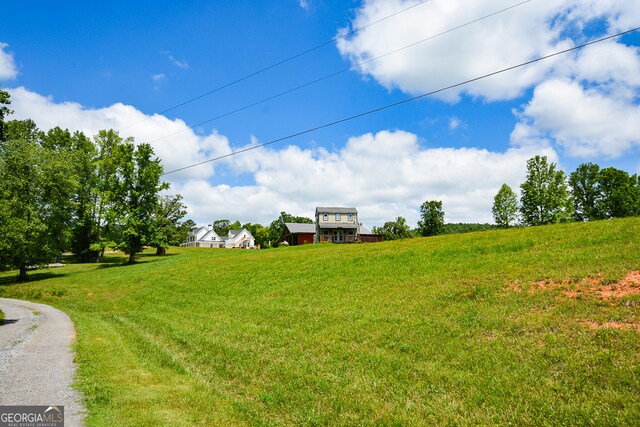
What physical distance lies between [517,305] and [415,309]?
370 cm

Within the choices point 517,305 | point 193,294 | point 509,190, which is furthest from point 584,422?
point 509,190

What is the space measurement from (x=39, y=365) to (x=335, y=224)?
226ft

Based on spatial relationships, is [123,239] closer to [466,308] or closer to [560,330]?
[466,308]

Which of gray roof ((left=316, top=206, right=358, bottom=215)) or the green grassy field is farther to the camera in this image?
gray roof ((left=316, top=206, right=358, bottom=215))

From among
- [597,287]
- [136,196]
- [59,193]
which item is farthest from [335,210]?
[597,287]

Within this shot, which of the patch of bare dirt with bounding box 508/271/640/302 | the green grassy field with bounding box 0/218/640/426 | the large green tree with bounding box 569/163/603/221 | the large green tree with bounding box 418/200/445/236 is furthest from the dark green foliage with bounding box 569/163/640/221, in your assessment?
the patch of bare dirt with bounding box 508/271/640/302

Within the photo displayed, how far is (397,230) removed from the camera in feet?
317

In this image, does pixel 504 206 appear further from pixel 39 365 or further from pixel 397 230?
pixel 39 365

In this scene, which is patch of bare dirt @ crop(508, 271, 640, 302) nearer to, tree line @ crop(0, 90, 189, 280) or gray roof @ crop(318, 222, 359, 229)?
tree line @ crop(0, 90, 189, 280)

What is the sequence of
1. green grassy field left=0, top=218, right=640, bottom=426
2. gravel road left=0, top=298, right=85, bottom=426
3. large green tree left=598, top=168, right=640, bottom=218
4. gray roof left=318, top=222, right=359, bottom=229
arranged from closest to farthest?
1. green grassy field left=0, top=218, right=640, bottom=426
2. gravel road left=0, top=298, right=85, bottom=426
3. large green tree left=598, top=168, right=640, bottom=218
4. gray roof left=318, top=222, right=359, bottom=229

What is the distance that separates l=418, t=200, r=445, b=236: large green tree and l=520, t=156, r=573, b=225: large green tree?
28.5 metres

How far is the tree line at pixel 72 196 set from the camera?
41438 millimetres

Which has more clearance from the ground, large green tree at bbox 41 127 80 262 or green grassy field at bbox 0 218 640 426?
large green tree at bbox 41 127 80 262

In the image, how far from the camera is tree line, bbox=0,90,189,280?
4144 cm
